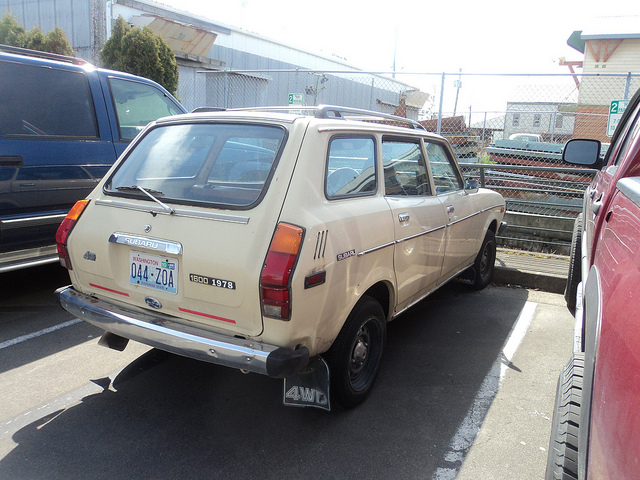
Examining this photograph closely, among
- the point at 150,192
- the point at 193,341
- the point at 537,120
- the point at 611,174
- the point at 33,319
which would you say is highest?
the point at 537,120

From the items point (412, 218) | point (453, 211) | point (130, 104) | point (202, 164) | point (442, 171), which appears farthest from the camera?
point (130, 104)

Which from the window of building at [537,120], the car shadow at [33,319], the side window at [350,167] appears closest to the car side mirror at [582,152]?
the side window at [350,167]

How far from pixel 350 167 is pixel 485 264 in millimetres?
3260

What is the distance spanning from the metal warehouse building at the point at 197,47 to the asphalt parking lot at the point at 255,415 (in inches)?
431

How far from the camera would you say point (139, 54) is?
555 inches

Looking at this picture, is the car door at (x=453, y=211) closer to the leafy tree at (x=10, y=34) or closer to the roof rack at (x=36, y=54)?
the roof rack at (x=36, y=54)

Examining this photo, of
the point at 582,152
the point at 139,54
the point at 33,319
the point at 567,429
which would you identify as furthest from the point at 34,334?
the point at 139,54

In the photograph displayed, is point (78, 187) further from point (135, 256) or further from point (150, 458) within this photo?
point (150, 458)

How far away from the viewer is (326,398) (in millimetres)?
2814

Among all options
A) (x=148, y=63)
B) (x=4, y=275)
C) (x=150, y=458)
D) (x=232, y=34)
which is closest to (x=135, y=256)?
(x=150, y=458)

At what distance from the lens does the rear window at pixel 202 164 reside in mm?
2883

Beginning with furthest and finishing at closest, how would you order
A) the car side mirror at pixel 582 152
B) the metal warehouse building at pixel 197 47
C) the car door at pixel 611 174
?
the metal warehouse building at pixel 197 47, the car side mirror at pixel 582 152, the car door at pixel 611 174

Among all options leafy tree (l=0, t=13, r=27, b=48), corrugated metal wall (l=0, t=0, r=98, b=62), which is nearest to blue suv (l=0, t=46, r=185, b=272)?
leafy tree (l=0, t=13, r=27, b=48)

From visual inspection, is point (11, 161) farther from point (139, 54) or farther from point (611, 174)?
point (139, 54)
